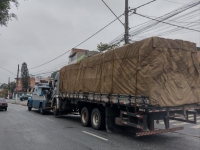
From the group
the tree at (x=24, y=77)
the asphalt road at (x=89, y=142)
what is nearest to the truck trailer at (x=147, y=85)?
the asphalt road at (x=89, y=142)

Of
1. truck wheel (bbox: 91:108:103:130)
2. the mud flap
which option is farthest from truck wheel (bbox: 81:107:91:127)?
the mud flap

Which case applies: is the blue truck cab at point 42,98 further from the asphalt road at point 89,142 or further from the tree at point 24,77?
the tree at point 24,77

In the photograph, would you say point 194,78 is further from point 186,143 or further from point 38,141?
point 38,141

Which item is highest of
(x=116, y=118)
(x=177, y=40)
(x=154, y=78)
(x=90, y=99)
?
(x=177, y=40)

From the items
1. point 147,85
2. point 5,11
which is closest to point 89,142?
point 147,85

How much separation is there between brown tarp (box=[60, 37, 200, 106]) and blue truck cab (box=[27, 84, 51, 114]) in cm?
934

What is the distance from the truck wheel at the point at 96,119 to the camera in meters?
10.2

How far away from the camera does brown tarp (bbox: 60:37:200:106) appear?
25.3ft

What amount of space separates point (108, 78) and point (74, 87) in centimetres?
369

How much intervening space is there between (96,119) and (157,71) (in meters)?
4.33

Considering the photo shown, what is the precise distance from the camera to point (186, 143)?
809 cm

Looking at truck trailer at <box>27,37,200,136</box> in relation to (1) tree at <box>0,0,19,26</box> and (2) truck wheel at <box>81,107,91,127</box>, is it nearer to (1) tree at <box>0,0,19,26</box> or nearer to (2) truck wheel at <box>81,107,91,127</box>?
(2) truck wheel at <box>81,107,91,127</box>

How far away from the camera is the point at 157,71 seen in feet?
25.4

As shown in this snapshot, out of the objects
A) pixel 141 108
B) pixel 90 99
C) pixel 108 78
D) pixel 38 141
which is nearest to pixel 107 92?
pixel 108 78
